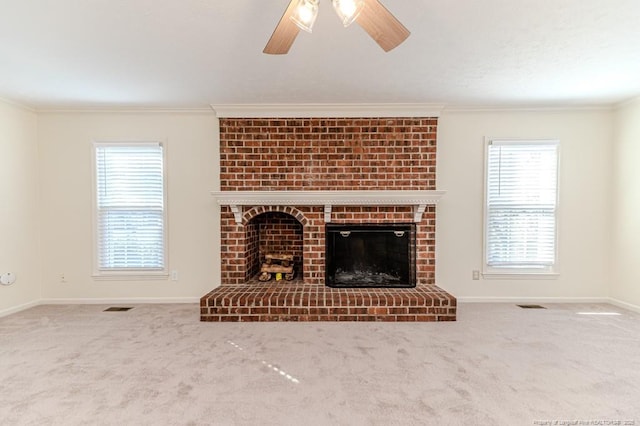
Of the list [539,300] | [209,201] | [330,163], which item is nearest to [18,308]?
[209,201]

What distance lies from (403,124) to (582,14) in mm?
1935

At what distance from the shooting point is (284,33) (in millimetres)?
1608

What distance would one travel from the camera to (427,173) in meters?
3.74

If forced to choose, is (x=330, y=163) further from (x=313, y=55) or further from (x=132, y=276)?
(x=132, y=276)

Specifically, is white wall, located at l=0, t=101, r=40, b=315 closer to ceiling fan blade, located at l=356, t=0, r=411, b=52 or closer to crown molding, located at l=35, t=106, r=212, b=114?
crown molding, located at l=35, t=106, r=212, b=114

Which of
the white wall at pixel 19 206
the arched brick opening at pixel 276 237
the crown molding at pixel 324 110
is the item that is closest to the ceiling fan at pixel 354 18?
the crown molding at pixel 324 110

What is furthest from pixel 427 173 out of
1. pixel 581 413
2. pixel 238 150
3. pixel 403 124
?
pixel 581 413

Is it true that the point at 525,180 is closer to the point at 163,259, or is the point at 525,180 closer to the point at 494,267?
the point at 494,267

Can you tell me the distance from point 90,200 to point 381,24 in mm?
3977

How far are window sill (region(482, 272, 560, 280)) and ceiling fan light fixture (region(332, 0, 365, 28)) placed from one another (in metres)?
3.48

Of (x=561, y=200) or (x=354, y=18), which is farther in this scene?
(x=561, y=200)

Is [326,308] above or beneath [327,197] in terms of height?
beneath

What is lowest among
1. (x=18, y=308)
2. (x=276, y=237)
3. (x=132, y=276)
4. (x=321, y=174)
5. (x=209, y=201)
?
(x=18, y=308)

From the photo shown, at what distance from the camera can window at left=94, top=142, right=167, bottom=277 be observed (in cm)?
380
